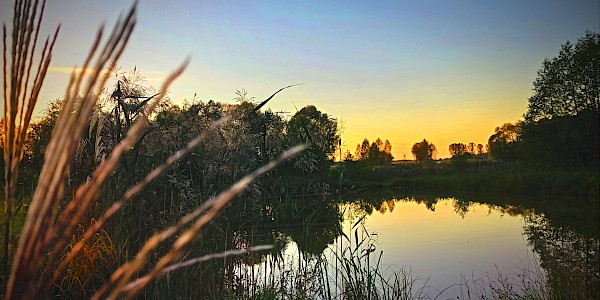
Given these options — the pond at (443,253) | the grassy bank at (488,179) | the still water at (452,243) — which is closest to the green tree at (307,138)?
the pond at (443,253)

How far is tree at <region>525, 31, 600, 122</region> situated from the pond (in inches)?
580

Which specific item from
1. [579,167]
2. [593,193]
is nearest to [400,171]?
[579,167]

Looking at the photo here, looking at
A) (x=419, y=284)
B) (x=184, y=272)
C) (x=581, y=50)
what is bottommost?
(x=419, y=284)

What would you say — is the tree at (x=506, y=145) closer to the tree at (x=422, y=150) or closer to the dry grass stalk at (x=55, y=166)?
the tree at (x=422, y=150)

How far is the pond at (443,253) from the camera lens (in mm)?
4609

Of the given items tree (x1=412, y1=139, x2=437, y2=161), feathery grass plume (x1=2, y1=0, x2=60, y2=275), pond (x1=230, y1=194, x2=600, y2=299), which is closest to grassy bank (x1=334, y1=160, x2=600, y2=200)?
pond (x1=230, y1=194, x2=600, y2=299)

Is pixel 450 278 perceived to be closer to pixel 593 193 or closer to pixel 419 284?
pixel 419 284

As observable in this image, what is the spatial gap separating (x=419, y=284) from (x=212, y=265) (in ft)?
15.4

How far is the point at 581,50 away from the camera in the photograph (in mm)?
29453

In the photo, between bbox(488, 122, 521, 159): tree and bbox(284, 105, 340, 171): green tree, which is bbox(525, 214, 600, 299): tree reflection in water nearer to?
bbox(284, 105, 340, 171): green tree

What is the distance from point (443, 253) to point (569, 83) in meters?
25.4

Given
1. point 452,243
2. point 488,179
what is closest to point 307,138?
point 452,243

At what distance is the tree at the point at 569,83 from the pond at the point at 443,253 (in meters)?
14.7

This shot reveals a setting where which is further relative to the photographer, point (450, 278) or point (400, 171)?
point (400, 171)
